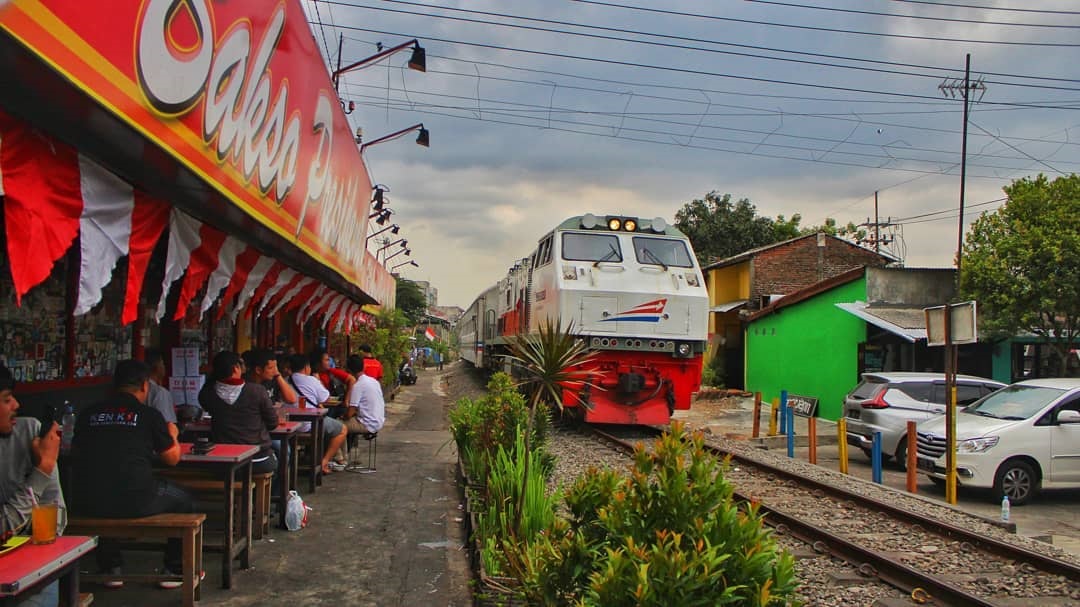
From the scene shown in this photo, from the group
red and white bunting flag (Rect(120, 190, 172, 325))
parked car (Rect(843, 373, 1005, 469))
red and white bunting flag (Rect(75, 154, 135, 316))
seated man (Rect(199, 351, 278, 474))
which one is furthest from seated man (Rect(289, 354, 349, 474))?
parked car (Rect(843, 373, 1005, 469))

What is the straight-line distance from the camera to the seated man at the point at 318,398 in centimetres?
940

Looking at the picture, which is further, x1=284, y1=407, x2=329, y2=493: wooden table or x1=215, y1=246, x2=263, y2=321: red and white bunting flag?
x1=284, y1=407, x2=329, y2=493: wooden table

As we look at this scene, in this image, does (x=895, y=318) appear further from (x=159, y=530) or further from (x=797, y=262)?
(x=159, y=530)

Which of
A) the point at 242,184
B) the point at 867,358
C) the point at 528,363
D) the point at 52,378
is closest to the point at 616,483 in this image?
the point at 528,363

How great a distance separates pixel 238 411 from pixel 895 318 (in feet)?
55.4

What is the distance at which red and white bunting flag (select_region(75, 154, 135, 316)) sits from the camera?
3.63 m

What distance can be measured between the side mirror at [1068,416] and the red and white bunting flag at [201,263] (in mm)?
10079

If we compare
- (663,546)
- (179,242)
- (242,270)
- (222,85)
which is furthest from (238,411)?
(663,546)

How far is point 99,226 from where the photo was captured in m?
3.79

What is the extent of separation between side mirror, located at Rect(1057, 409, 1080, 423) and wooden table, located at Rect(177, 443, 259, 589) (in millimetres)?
9711

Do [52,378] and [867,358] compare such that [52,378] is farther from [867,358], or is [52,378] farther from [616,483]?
[867,358]

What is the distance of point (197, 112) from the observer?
4500 mm

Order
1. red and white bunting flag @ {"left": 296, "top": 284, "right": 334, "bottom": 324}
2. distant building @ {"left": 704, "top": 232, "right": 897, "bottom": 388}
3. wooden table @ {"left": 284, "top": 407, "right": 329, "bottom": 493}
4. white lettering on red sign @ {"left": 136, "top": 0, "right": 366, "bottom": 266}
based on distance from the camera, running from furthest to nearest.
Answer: distant building @ {"left": 704, "top": 232, "right": 897, "bottom": 388} < red and white bunting flag @ {"left": 296, "top": 284, "right": 334, "bottom": 324} < wooden table @ {"left": 284, "top": 407, "right": 329, "bottom": 493} < white lettering on red sign @ {"left": 136, "top": 0, "right": 366, "bottom": 266}

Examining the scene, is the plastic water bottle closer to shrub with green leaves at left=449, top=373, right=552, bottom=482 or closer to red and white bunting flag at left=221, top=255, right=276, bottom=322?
red and white bunting flag at left=221, top=255, right=276, bottom=322
